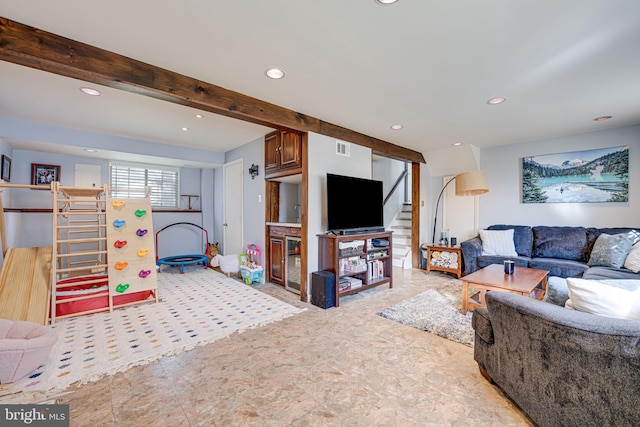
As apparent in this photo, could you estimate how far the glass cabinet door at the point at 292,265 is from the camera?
3.91 m

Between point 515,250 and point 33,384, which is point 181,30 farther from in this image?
point 515,250

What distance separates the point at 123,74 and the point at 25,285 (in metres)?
2.48

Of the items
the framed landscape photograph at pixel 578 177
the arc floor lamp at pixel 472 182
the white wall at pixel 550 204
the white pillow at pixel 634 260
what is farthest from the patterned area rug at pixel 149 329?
the framed landscape photograph at pixel 578 177

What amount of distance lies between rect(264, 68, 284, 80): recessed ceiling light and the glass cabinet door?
213 centimetres

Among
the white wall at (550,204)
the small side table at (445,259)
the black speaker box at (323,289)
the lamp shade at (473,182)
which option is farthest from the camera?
the small side table at (445,259)

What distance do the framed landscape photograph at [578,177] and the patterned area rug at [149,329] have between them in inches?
176

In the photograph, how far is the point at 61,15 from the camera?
1706mm

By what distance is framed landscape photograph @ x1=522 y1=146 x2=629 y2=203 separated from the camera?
392 cm

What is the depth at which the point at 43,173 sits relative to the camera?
4.51 m

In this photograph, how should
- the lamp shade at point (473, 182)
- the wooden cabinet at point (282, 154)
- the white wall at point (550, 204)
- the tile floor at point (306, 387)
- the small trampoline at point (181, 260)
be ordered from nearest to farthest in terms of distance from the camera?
the tile floor at point (306, 387) → the wooden cabinet at point (282, 154) → the white wall at point (550, 204) → the lamp shade at point (473, 182) → the small trampoline at point (181, 260)

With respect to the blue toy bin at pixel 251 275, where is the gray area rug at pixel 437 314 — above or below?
below

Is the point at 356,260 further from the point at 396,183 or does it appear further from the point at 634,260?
the point at 396,183

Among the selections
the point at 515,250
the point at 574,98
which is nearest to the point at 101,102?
the point at 574,98

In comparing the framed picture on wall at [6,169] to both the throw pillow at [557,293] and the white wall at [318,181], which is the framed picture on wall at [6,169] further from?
the throw pillow at [557,293]
